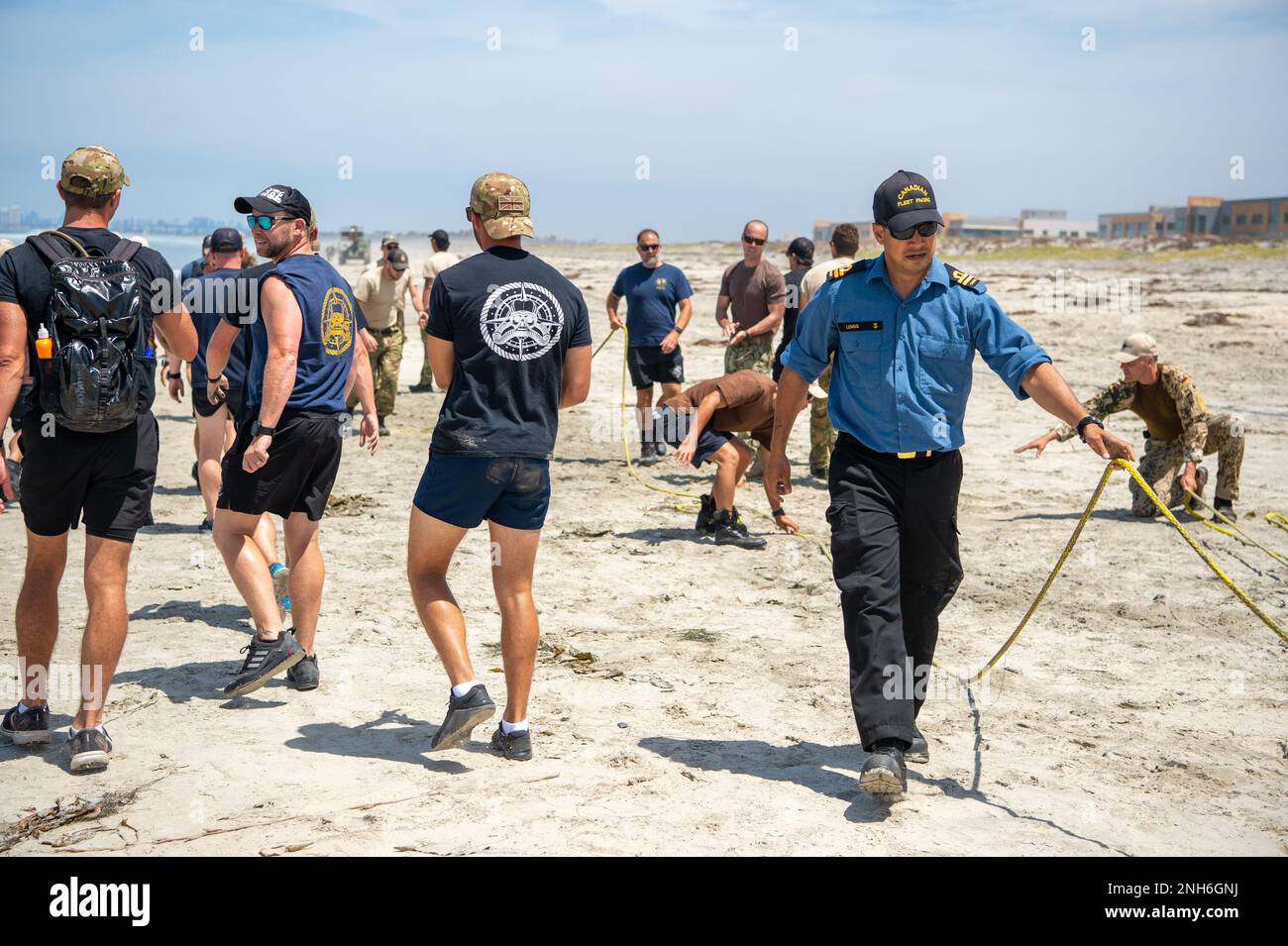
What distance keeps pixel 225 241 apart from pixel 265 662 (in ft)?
10.4

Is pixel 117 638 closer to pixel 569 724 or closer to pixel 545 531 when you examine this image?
pixel 569 724

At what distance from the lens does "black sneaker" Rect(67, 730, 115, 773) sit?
4500mm

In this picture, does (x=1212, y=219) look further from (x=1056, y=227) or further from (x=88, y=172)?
(x=88, y=172)

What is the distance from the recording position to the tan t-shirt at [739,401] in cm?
812

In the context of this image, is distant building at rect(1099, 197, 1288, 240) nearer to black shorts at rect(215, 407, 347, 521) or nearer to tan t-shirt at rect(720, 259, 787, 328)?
tan t-shirt at rect(720, 259, 787, 328)

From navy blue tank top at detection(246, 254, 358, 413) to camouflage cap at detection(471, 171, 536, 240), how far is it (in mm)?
958

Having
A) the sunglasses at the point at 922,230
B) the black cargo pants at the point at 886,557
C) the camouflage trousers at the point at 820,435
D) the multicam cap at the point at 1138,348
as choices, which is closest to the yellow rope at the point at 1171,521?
the black cargo pants at the point at 886,557

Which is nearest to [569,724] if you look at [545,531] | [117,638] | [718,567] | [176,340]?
[117,638]

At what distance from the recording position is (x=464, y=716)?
15.2 ft

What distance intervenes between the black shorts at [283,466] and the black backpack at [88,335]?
810mm

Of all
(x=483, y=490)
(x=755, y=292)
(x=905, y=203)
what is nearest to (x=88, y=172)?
(x=483, y=490)

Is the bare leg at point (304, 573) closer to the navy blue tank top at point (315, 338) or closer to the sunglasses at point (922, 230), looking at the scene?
the navy blue tank top at point (315, 338)

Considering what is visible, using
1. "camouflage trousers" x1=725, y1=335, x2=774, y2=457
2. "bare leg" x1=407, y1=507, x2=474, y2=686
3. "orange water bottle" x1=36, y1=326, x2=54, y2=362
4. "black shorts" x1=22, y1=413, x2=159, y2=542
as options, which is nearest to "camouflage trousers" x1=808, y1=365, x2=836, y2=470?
"camouflage trousers" x1=725, y1=335, x2=774, y2=457

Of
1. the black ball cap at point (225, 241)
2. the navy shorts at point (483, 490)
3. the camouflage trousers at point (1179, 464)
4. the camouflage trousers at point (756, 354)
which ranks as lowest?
the camouflage trousers at point (1179, 464)
